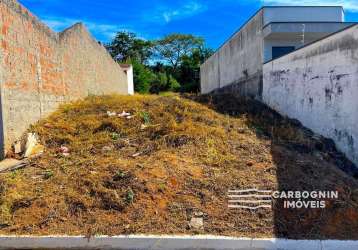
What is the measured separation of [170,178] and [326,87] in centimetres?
440

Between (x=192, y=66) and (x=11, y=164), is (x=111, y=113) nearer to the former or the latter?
(x=11, y=164)

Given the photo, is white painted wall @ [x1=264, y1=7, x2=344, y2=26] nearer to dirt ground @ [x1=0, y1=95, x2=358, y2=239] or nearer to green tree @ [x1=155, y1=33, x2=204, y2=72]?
dirt ground @ [x1=0, y1=95, x2=358, y2=239]

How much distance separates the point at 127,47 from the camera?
46.3 metres

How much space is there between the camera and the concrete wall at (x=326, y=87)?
727cm

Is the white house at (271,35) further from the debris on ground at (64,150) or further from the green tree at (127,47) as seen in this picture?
the green tree at (127,47)

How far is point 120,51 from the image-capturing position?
152ft

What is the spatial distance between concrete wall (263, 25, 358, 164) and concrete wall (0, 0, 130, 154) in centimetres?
607

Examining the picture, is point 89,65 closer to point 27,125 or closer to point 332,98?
point 27,125

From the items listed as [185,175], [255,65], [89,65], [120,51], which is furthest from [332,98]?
[120,51]

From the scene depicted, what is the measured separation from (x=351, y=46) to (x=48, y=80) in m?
6.73

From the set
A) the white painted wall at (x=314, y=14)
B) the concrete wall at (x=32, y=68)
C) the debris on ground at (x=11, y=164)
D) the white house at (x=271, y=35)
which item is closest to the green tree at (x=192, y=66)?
the white house at (x=271, y=35)

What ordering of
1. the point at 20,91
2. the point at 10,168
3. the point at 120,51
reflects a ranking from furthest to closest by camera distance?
1. the point at 120,51
2. the point at 20,91
3. the point at 10,168

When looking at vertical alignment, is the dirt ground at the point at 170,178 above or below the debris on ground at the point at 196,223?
above

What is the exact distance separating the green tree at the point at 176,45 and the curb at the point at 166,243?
143ft
